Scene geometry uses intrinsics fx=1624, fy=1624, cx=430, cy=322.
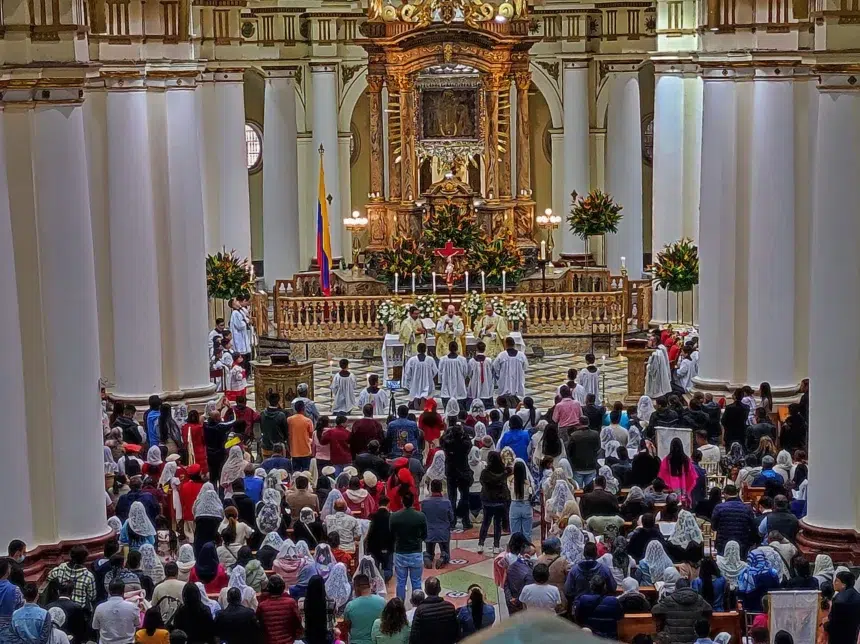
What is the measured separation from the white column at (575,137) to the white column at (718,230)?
42.6ft

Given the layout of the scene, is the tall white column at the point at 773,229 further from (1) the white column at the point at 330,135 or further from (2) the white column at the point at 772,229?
(1) the white column at the point at 330,135

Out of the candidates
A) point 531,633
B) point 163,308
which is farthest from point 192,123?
point 531,633

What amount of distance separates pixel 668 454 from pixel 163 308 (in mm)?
8764

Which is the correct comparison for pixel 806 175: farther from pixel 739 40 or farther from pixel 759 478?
pixel 759 478

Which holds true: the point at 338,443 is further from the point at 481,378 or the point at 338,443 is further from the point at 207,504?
the point at 481,378

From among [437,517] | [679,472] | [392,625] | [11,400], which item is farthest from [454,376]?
[392,625]

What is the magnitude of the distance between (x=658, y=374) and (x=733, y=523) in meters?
9.70

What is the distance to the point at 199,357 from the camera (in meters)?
24.5

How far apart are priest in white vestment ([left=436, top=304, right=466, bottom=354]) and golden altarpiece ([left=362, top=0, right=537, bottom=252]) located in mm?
7995

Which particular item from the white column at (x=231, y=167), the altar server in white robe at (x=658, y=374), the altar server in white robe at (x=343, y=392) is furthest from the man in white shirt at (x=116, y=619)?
the white column at (x=231, y=167)

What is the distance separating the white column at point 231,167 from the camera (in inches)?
1235

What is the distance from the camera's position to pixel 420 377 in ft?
85.0

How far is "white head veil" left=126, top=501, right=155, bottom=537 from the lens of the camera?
647 inches

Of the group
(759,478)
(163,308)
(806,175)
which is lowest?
(759,478)
